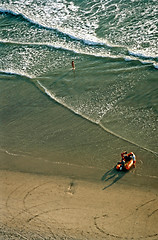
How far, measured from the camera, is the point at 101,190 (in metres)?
14.5

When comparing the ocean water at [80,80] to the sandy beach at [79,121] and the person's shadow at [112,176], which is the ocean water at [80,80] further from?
the person's shadow at [112,176]

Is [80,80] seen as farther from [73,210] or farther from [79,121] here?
[73,210]

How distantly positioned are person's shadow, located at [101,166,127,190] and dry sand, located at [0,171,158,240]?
0.22 meters

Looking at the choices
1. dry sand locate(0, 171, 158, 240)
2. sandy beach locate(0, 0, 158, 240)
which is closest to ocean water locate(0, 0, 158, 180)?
sandy beach locate(0, 0, 158, 240)

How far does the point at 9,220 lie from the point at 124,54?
13.2m

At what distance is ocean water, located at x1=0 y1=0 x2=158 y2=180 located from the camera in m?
16.8

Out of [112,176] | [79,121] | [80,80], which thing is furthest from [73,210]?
[80,80]

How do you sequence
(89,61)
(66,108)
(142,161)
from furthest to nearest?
(89,61) → (66,108) → (142,161)

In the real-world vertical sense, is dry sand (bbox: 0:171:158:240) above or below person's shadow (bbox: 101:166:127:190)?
below

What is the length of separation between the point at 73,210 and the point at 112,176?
94.9 inches

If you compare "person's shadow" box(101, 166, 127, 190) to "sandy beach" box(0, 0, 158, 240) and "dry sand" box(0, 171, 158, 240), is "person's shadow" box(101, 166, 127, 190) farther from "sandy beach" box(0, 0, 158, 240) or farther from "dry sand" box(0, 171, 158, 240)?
"dry sand" box(0, 171, 158, 240)

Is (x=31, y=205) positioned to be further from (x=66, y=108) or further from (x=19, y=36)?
(x=19, y=36)

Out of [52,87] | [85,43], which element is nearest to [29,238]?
[52,87]

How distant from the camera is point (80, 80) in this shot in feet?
67.7
